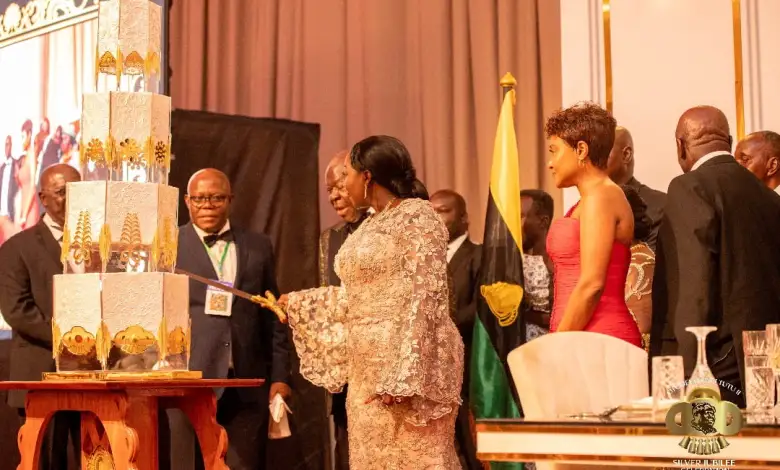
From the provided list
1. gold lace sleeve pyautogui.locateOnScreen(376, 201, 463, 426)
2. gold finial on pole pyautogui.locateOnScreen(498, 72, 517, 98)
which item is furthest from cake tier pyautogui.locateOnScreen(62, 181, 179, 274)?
gold finial on pole pyautogui.locateOnScreen(498, 72, 517, 98)

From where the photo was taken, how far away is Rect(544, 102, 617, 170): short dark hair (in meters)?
3.63

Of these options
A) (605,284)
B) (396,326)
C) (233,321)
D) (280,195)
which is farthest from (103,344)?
(280,195)

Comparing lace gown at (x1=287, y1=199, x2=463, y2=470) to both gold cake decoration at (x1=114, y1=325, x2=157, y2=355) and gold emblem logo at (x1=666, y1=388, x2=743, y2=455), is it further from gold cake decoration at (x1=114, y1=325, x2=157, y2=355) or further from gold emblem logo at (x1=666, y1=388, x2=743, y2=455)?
gold emblem logo at (x1=666, y1=388, x2=743, y2=455)

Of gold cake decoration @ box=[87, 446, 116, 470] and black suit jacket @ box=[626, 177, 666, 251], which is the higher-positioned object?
black suit jacket @ box=[626, 177, 666, 251]

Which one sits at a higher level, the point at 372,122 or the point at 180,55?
the point at 180,55

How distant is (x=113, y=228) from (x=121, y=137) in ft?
1.15

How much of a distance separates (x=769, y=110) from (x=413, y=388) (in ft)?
8.95

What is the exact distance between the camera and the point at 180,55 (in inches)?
305

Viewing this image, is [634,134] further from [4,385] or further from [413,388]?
[4,385]

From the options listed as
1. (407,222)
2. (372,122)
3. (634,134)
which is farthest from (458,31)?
(407,222)

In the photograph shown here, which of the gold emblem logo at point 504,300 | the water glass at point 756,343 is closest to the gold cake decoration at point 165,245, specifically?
the gold emblem logo at point 504,300

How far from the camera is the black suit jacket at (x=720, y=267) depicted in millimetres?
3521

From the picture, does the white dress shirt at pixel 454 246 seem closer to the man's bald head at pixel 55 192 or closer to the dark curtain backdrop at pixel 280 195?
the dark curtain backdrop at pixel 280 195

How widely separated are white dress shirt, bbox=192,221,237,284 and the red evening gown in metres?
2.05
